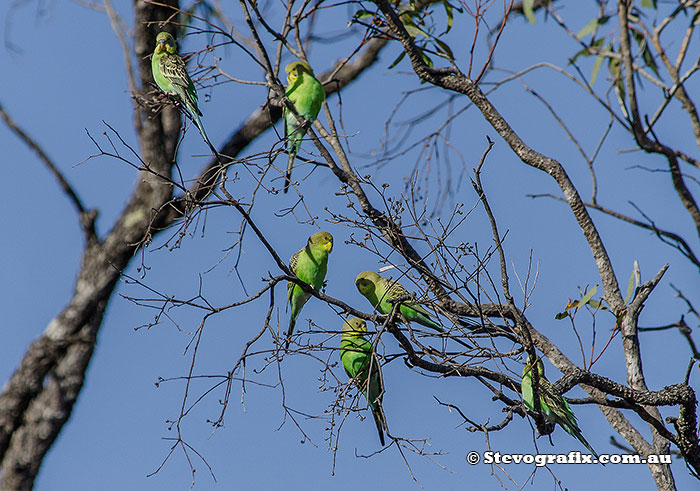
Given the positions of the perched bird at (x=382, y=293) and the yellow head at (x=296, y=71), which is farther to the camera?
the yellow head at (x=296, y=71)

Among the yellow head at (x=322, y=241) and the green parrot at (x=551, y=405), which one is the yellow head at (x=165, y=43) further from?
the green parrot at (x=551, y=405)

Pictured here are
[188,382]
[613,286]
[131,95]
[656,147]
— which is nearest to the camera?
[188,382]

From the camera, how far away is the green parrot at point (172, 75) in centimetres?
484

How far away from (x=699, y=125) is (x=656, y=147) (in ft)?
1.81

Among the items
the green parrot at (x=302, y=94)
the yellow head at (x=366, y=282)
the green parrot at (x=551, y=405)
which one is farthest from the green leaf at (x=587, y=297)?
the green parrot at (x=302, y=94)

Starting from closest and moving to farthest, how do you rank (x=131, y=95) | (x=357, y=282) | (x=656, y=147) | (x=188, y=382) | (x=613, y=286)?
(x=188, y=382) → (x=656, y=147) → (x=613, y=286) → (x=131, y=95) → (x=357, y=282)

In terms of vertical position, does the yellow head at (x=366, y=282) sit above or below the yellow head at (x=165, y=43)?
below

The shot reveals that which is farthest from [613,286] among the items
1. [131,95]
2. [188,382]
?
[131,95]

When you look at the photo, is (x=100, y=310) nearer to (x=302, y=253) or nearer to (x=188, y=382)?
(x=302, y=253)

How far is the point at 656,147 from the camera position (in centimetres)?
353

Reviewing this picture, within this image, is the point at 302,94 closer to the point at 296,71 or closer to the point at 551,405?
the point at 296,71

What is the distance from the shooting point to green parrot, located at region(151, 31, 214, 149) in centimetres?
484

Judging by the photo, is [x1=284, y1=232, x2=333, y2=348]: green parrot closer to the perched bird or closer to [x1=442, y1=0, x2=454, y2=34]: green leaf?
the perched bird

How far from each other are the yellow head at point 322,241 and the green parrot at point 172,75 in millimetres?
990
